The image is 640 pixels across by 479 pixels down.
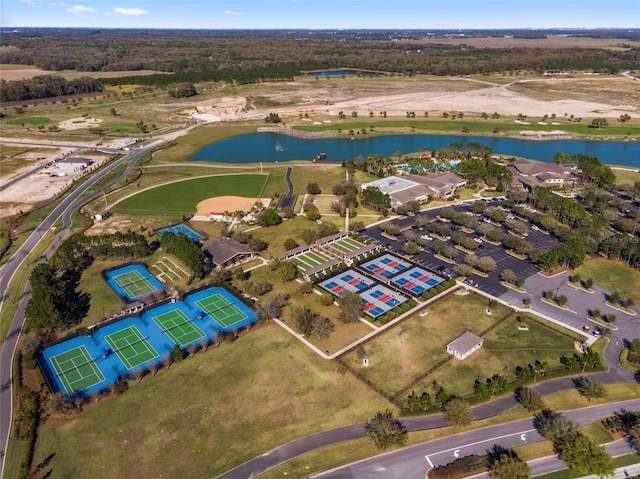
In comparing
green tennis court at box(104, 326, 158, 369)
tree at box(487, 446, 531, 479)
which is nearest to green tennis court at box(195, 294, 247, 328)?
green tennis court at box(104, 326, 158, 369)

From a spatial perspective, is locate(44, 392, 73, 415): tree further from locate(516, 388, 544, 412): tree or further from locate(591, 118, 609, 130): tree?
locate(591, 118, 609, 130): tree

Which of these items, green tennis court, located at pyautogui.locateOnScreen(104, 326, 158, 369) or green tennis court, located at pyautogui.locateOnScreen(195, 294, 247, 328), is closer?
green tennis court, located at pyautogui.locateOnScreen(104, 326, 158, 369)

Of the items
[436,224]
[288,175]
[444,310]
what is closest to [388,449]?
[444,310]

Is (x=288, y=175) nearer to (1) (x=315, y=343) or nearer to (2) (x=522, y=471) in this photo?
(1) (x=315, y=343)

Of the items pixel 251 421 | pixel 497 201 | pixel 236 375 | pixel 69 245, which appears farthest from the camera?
pixel 497 201

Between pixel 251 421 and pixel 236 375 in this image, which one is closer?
pixel 251 421

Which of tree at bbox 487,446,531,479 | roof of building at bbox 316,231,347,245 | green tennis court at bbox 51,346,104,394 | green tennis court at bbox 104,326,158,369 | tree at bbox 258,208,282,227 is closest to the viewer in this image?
tree at bbox 487,446,531,479

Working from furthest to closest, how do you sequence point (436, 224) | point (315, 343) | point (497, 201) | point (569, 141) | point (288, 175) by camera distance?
point (569, 141) → point (288, 175) → point (497, 201) → point (436, 224) → point (315, 343)
